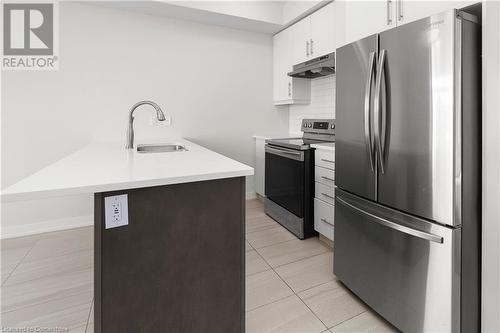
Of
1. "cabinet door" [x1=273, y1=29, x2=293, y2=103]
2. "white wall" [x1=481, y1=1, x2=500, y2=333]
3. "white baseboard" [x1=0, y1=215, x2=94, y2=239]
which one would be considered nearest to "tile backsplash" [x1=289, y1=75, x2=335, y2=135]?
"cabinet door" [x1=273, y1=29, x2=293, y2=103]

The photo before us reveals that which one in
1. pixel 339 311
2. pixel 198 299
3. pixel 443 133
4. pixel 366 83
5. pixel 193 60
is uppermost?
pixel 193 60

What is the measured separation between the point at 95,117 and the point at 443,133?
315cm

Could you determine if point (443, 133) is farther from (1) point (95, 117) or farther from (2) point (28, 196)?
(1) point (95, 117)

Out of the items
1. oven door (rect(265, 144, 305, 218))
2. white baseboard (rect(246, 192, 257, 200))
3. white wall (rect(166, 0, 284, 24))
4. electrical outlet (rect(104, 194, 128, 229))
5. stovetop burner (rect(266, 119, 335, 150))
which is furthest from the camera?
white baseboard (rect(246, 192, 257, 200))

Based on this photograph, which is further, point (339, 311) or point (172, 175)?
point (339, 311)

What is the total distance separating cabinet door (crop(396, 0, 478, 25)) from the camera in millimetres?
1409

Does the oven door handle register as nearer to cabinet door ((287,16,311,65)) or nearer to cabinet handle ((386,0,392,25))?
cabinet door ((287,16,311,65))

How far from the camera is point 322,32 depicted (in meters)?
2.88

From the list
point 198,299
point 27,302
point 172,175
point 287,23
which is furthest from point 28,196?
point 287,23

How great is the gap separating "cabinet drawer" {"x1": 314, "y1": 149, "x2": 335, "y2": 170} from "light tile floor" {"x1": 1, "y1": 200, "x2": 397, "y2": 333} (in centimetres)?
75

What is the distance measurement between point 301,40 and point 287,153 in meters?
1.43

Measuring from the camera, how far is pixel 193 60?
11.3 ft

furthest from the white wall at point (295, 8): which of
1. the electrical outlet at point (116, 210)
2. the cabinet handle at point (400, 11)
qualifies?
the electrical outlet at point (116, 210)

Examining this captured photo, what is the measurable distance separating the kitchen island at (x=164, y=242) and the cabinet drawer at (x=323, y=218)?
1305 mm
